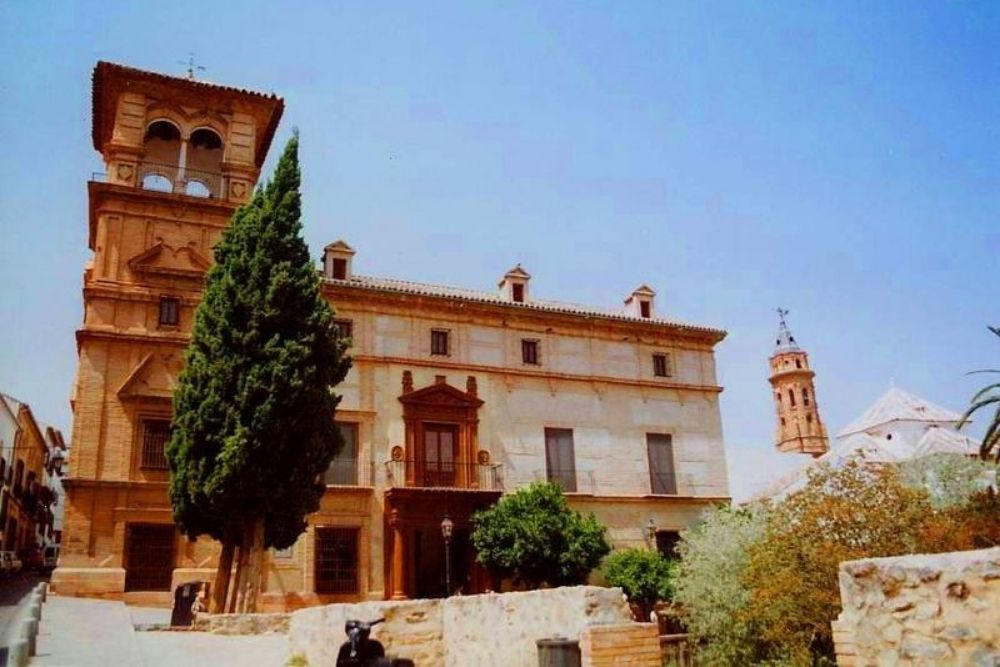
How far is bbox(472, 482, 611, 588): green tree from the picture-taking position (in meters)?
22.5

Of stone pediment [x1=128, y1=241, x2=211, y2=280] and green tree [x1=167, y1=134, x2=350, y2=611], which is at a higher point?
stone pediment [x1=128, y1=241, x2=211, y2=280]

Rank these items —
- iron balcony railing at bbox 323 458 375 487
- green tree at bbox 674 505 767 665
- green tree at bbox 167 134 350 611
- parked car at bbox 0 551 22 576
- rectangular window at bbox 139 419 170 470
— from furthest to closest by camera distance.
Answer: parked car at bbox 0 551 22 576 → iron balcony railing at bbox 323 458 375 487 → rectangular window at bbox 139 419 170 470 → green tree at bbox 167 134 350 611 → green tree at bbox 674 505 767 665

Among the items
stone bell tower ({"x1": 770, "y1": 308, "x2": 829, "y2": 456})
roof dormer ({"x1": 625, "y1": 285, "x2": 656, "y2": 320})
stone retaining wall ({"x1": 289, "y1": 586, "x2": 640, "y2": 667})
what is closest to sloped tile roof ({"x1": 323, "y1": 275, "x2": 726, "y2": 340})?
roof dormer ({"x1": 625, "y1": 285, "x2": 656, "y2": 320})

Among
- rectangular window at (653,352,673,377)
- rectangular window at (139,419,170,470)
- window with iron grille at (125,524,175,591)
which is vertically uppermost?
rectangular window at (653,352,673,377)

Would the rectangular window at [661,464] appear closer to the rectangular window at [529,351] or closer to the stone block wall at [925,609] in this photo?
the rectangular window at [529,351]

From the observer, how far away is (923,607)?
3.70 metres

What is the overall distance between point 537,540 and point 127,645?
1198 centimetres

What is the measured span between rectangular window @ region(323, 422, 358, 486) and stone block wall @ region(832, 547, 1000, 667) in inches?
812

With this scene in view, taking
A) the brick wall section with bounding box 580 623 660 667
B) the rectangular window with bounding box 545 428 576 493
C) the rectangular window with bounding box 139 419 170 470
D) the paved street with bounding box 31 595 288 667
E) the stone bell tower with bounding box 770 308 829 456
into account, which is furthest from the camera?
the stone bell tower with bounding box 770 308 829 456

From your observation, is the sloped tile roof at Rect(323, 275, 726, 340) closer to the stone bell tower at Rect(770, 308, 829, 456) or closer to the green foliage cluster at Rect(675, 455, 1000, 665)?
the green foliage cluster at Rect(675, 455, 1000, 665)

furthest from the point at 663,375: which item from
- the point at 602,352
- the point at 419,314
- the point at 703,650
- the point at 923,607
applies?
the point at 923,607

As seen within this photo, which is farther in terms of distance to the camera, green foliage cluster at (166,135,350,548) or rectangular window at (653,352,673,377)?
rectangular window at (653,352,673,377)

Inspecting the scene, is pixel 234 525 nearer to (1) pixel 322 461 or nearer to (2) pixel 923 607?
(1) pixel 322 461

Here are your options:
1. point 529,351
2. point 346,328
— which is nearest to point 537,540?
point 529,351
